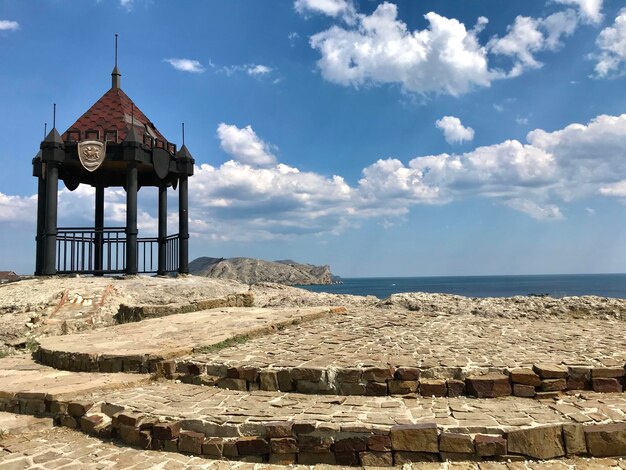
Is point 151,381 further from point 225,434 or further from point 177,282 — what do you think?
point 177,282

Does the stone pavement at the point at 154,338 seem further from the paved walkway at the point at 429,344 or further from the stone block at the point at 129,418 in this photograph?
the stone block at the point at 129,418

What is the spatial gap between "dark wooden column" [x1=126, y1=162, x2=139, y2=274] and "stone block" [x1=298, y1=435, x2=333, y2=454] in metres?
11.7

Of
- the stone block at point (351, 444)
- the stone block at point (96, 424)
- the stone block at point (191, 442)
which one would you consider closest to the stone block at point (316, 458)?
the stone block at point (351, 444)

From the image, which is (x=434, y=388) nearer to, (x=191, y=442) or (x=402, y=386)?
(x=402, y=386)

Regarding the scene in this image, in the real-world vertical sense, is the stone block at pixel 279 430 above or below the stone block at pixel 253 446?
above

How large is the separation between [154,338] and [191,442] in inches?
187

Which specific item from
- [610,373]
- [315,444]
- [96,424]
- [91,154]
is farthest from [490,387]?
[91,154]

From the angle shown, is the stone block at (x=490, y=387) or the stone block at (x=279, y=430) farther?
the stone block at (x=490, y=387)

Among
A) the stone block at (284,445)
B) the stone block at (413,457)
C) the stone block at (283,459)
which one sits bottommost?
the stone block at (283,459)

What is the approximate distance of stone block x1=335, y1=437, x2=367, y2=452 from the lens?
4.78 metres

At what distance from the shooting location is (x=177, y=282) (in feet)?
50.3

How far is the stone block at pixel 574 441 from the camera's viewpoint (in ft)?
15.3

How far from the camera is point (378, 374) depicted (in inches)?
246

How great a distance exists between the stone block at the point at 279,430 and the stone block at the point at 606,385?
3962 millimetres
